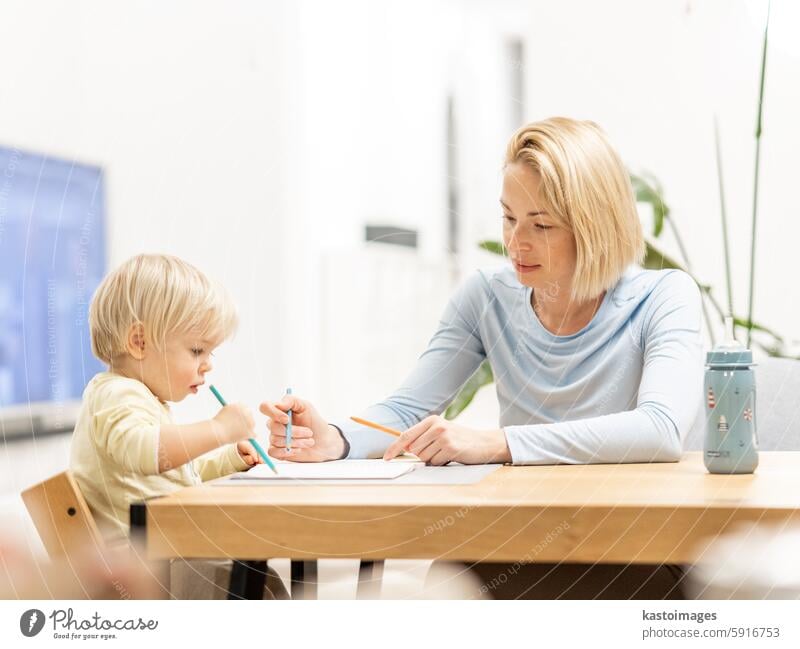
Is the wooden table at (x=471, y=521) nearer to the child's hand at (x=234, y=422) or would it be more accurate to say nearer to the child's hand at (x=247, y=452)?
the child's hand at (x=234, y=422)

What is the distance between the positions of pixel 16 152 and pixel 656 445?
0.88 meters

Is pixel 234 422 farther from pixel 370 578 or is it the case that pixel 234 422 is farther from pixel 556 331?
pixel 556 331

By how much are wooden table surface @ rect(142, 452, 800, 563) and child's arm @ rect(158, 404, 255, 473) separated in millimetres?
82

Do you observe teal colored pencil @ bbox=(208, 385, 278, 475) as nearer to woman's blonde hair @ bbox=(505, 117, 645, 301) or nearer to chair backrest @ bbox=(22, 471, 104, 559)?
chair backrest @ bbox=(22, 471, 104, 559)

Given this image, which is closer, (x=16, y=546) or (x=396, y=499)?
(x=396, y=499)

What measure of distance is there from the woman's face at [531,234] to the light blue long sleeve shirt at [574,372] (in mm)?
68

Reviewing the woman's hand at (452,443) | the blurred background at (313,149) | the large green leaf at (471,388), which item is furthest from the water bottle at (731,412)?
the large green leaf at (471,388)

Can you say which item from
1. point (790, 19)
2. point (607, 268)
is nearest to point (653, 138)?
point (790, 19)

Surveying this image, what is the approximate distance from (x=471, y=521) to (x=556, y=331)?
0.44 meters

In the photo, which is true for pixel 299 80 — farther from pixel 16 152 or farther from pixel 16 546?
pixel 16 546

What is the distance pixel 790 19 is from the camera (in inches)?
47.2
